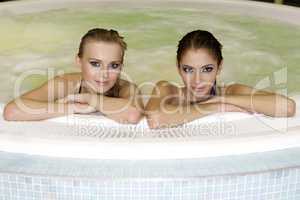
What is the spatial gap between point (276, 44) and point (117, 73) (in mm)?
951

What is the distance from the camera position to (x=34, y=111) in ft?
5.04

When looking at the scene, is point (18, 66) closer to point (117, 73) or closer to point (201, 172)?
point (117, 73)

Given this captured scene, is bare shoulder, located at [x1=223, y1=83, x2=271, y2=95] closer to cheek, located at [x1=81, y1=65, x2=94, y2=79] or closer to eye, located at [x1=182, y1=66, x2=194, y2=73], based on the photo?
eye, located at [x1=182, y1=66, x2=194, y2=73]

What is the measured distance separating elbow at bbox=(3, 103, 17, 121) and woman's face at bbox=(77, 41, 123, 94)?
0.23m

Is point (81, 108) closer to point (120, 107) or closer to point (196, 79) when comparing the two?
point (120, 107)

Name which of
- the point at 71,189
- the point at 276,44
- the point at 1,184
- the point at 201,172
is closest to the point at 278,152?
→ the point at 201,172

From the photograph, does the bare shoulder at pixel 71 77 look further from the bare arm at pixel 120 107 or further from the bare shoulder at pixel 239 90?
the bare shoulder at pixel 239 90

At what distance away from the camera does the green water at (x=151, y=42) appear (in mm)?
2029

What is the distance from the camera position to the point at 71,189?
1338 mm

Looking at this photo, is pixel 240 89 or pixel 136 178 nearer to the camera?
pixel 136 178

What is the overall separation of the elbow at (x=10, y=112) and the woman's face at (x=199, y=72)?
20.5 inches

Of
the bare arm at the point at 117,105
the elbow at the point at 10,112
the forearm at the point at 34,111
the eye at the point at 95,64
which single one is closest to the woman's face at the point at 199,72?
the bare arm at the point at 117,105

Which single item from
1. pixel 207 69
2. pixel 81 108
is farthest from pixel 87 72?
pixel 207 69

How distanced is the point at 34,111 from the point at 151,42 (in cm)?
102
